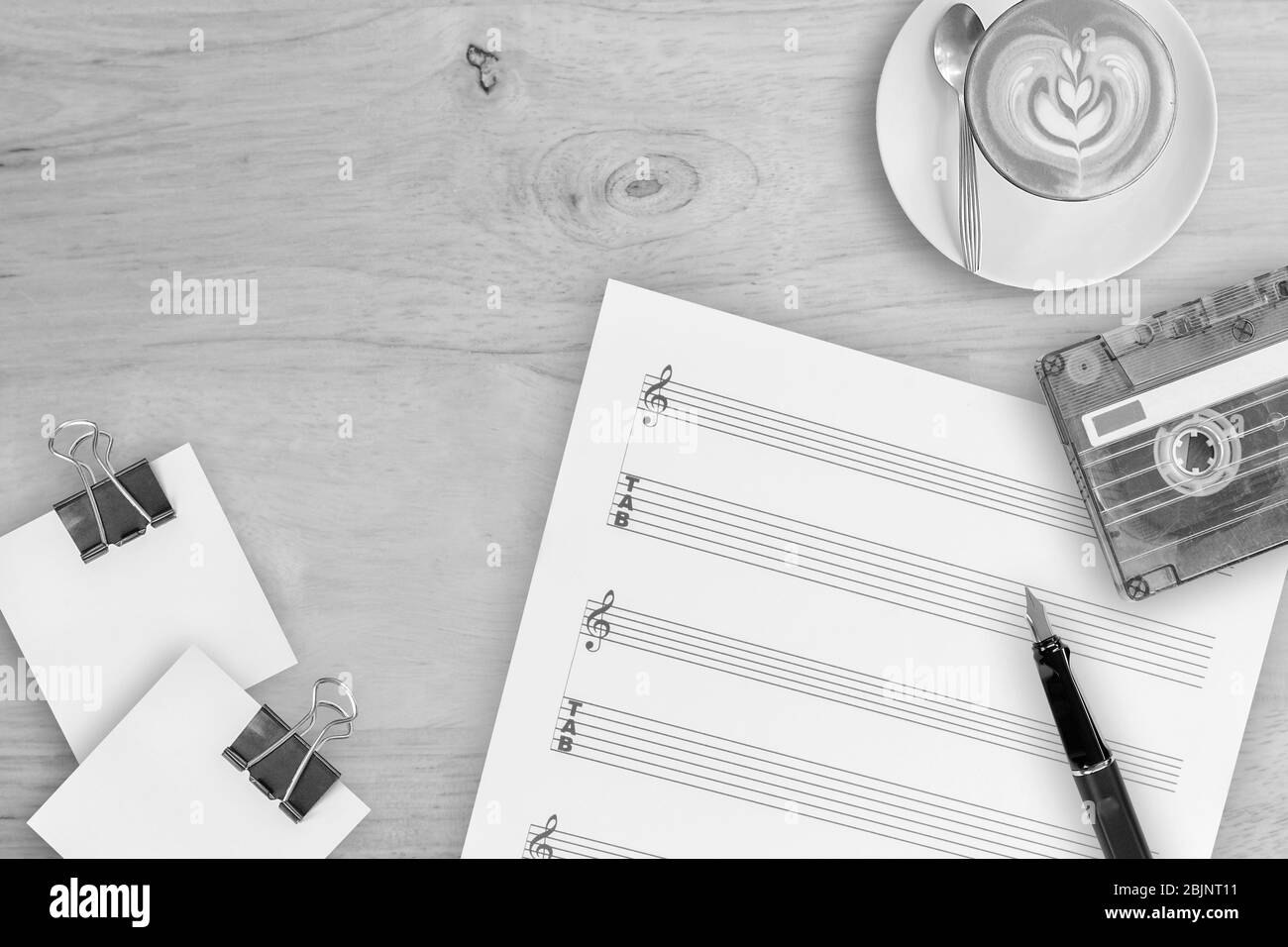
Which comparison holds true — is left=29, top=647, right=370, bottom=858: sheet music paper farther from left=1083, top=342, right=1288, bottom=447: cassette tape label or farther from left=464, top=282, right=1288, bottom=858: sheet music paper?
left=1083, top=342, right=1288, bottom=447: cassette tape label

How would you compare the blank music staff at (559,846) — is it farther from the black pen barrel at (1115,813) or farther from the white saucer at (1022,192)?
the white saucer at (1022,192)

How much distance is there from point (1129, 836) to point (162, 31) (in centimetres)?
98

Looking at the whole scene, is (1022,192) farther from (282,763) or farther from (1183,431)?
(282,763)

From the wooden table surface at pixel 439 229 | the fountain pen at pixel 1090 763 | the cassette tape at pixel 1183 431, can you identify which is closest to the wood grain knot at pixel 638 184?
the wooden table surface at pixel 439 229

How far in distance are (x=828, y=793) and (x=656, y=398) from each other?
0.34m

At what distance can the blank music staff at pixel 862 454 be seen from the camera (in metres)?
0.81

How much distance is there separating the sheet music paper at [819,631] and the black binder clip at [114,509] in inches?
11.9

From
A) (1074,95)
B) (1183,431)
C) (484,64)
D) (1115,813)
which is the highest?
(484,64)

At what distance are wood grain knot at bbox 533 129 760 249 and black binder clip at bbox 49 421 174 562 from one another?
0.38m

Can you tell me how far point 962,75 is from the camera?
79cm

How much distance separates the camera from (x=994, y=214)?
2.60 ft

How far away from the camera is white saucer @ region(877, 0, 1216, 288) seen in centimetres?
79

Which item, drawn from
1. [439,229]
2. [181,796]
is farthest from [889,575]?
[181,796]
